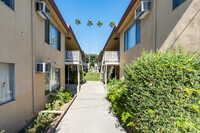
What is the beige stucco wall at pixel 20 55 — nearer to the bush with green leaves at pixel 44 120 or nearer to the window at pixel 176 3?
the bush with green leaves at pixel 44 120

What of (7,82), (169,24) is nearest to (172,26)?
(169,24)

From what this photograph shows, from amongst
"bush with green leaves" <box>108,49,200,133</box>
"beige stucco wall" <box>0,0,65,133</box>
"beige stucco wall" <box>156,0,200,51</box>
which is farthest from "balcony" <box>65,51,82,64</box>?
"bush with green leaves" <box>108,49,200,133</box>

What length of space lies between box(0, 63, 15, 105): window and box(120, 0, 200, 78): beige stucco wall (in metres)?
4.46

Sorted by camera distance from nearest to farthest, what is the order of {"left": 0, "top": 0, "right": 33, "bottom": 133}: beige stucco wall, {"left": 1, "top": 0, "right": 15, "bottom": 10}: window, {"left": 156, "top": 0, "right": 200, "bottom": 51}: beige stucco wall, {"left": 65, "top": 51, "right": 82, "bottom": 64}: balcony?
{"left": 156, "top": 0, "right": 200, "bottom": 51}: beige stucco wall
{"left": 0, "top": 0, "right": 33, "bottom": 133}: beige stucco wall
{"left": 1, "top": 0, "right": 15, "bottom": 10}: window
{"left": 65, "top": 51, "right": 82, "bottom": 64}: balcony

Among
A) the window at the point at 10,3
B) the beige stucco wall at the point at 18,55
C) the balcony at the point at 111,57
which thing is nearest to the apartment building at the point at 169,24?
the beige stucco wall at the point at 18,55

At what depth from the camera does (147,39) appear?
193 inches

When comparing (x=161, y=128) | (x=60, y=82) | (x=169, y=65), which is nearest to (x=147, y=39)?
(x=169, y=65)

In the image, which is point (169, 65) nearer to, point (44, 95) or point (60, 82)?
point (44, 95)

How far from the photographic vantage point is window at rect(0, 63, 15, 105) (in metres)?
3.21

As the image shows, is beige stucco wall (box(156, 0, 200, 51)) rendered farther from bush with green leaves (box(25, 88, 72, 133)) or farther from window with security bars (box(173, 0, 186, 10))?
bush with green leaves (box(25, 88, 72, 133))

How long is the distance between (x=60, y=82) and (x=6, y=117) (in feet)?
17.6

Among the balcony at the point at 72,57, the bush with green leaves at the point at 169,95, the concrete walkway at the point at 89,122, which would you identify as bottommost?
the concrete walkway at the point at 89,122

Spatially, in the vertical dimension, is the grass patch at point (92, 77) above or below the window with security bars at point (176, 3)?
below

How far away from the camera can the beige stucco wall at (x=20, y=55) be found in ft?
10.5
